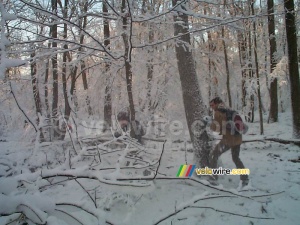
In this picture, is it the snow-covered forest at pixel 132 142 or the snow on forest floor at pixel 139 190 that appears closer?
the snow on forest floor at pixel 139 190

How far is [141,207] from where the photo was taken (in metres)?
4.14

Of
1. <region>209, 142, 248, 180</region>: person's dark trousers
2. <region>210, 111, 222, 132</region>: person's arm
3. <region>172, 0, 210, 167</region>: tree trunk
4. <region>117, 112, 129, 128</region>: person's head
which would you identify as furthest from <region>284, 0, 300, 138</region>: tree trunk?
<region>117, 112, 129, 128</region>: person's head

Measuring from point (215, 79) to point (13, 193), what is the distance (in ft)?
41.5

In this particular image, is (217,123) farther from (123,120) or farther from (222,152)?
(123,120)

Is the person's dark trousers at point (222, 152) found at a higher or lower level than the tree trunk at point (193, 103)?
lower

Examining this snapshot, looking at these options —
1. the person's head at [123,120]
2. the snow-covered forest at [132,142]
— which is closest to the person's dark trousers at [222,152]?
the snow-covered forest at [132,142]

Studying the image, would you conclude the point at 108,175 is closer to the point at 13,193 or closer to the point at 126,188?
the point at 126,188

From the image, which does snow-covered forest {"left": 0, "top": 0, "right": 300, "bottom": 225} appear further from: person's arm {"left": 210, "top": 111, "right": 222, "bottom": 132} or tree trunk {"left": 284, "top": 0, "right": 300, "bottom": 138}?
person's arm {"left": 210, "top": 111, "right": 222, "bottom": 132}

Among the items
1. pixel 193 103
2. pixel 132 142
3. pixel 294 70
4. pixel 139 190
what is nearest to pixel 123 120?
pixel 193 103

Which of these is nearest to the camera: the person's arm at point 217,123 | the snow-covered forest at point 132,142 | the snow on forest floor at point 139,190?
the snow on forest floor at point 139,190

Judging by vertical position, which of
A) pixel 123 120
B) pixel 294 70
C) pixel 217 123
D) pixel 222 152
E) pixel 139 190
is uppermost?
pixel 294 70

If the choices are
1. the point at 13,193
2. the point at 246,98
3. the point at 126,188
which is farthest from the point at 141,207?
the point at 246,98

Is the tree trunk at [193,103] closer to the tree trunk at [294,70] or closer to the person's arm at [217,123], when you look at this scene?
the person's arm at [217,123]

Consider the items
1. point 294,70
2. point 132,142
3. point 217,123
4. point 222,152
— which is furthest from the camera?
point 294,70
